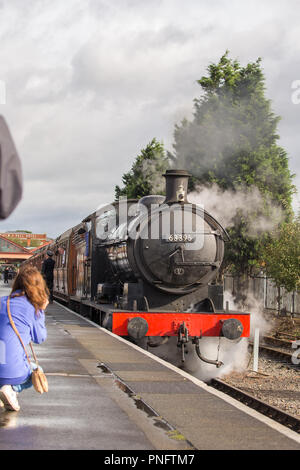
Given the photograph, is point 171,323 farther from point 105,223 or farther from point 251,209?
point 251,209

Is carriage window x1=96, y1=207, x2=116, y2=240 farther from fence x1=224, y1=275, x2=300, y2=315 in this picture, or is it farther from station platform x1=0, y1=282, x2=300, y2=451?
fence x1=224, y1=275, x2=300, y2=315

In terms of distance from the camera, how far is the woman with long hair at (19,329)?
5.59 metres

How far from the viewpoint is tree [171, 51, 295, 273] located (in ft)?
76.0

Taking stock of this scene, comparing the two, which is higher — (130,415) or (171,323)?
(171,323)

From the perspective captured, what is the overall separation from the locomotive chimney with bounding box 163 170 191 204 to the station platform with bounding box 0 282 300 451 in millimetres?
3289

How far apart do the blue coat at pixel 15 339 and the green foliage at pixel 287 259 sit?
45.9 ft

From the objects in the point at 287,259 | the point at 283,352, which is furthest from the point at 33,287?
the point at 287,259

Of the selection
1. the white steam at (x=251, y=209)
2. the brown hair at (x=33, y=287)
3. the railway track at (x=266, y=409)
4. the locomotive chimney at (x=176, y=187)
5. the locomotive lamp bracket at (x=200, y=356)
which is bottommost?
the railway track at (x=266, y=409)

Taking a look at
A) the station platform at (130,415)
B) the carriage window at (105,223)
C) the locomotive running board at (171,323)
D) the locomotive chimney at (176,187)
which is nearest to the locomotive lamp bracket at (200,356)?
the locomotive running board at (171,323)

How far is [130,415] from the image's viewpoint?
5883 mm

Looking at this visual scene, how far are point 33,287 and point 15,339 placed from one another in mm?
470

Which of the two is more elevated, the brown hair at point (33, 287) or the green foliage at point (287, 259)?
the green foliage at point (287, 259)

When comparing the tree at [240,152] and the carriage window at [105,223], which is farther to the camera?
the tree at [240,152]

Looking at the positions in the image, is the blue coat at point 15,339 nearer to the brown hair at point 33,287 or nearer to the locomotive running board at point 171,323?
the brown hair at point 33,287
